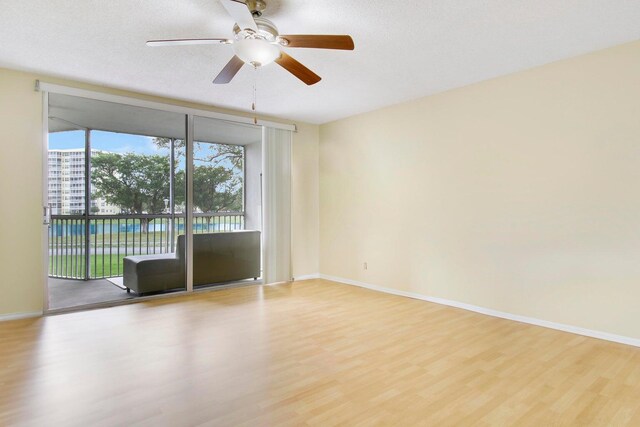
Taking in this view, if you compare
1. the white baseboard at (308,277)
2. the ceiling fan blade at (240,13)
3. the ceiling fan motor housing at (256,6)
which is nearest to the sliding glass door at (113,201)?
the white baseboard at (308,277)

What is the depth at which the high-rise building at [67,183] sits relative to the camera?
3824 mm

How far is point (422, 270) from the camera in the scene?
14.4 ft

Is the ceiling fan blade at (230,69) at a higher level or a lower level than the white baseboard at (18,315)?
higher

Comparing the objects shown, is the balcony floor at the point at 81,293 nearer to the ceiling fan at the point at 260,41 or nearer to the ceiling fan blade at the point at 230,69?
the ceiling fan blade at the point at 230,69

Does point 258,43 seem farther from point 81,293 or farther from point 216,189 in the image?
point 81,293

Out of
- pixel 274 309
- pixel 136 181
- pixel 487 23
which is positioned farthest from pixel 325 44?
pixel 136 181

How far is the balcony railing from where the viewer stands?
3.98 meters

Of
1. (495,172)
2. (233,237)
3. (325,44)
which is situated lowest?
(233,237)

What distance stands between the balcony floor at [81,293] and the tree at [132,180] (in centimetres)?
88

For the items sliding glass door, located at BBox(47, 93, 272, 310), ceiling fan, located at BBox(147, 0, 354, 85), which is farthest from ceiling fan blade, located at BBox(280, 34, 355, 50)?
sliding glass door, located at BBox(47, 93, 272, 310)

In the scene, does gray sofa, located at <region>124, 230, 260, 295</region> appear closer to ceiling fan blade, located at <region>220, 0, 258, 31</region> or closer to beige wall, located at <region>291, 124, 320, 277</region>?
beige wall, located at <region>291, 124, 320, 277</region>

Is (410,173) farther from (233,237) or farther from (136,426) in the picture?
(136,426)

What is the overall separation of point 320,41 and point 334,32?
22.5 inches

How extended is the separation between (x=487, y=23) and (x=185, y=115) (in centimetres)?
359
